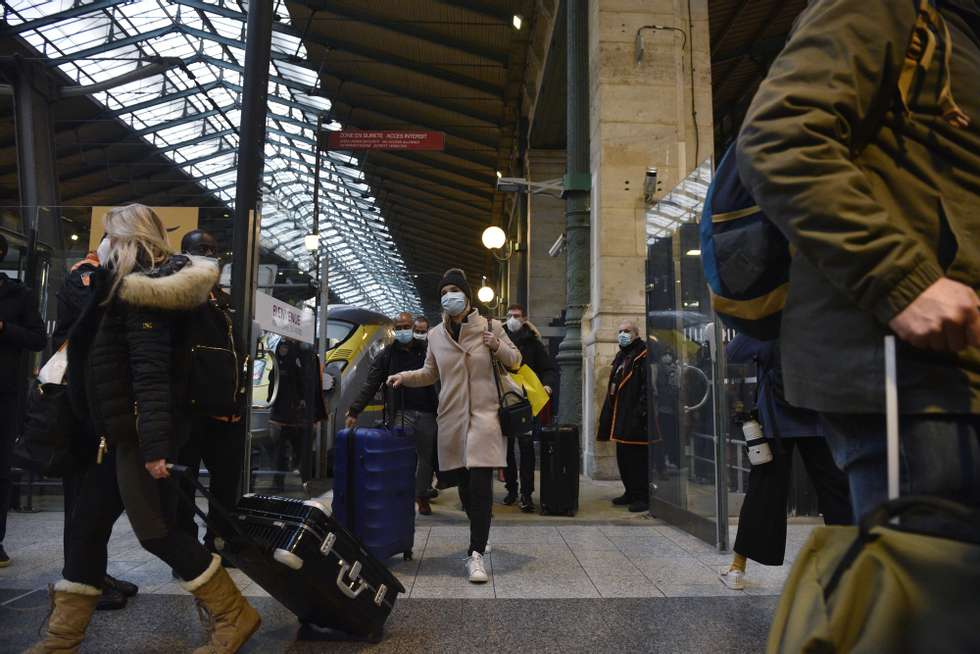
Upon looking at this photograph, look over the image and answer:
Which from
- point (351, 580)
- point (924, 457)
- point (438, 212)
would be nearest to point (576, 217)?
point (351, 580)

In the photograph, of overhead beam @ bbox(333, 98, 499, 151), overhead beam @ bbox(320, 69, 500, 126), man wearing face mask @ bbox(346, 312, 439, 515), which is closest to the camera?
man wearing face mask @ bbox(346, 312, 439, 515)

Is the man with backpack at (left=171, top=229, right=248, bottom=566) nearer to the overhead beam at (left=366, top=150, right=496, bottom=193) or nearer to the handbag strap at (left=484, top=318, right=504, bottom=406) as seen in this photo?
the handbag strap at (left=484, top=318, right=504, bottom=406)

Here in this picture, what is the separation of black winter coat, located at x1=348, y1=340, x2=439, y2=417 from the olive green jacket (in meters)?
4.76

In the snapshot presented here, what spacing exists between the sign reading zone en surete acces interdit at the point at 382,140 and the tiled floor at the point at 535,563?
26.4ft

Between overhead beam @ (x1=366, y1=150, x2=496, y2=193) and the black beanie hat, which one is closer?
the black beanie hat

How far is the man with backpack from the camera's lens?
3.34 meters

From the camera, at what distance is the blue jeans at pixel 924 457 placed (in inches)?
43.2

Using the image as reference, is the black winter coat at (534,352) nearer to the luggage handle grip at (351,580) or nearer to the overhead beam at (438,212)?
the luggage handle grip at (351,580)

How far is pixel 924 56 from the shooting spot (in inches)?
51.8

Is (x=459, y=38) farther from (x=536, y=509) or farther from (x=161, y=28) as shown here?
(x=536, y=509)

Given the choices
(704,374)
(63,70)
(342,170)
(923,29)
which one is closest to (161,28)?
(63,70)

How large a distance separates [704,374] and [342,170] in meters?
24.6

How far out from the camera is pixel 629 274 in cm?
919

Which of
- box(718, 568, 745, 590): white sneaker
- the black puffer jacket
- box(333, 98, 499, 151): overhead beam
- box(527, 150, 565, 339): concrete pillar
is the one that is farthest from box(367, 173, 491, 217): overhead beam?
the black puffer jacket
